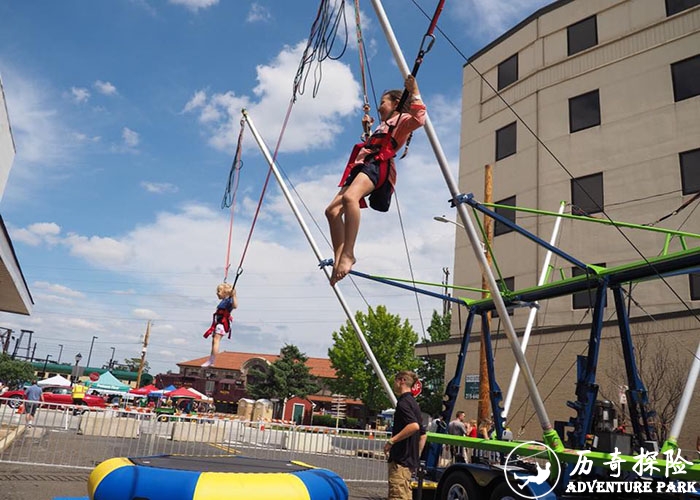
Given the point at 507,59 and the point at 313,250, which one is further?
the point at 507,59

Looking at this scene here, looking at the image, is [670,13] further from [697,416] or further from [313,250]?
[313,250]

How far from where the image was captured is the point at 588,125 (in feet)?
66.8

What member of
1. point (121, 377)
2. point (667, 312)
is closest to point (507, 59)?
point (667, 312)

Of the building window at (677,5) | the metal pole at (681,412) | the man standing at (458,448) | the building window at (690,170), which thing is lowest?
the man standing at (458,448)

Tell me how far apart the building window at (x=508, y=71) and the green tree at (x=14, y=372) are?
225 feet

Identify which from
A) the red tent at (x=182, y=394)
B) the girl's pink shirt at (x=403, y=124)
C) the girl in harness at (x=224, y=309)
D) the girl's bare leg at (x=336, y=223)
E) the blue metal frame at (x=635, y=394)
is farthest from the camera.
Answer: the red tent at (x=182, y=394)

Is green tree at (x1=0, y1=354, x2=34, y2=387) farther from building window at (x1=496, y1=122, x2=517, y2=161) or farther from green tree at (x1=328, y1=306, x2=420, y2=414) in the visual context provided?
building window at (x1=496, y1=122, x2=517, y2=161)

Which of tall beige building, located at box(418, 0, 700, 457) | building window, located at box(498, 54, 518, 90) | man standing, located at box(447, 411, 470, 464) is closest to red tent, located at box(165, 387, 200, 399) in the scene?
tall beige building, located at box(418, 0, 700, 457)

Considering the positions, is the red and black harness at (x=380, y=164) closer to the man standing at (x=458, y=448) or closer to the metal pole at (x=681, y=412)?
the metal pole at (x=681, y=412)

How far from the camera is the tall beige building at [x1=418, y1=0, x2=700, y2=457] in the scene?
55.0 ft

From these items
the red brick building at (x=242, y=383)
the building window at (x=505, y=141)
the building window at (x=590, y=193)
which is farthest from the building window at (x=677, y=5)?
the red brick building at (x=242, y=383)

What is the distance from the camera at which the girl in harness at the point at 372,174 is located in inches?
184

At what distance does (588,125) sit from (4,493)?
20.2m

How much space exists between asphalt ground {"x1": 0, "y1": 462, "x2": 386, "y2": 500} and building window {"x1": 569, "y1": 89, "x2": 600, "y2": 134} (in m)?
15.2
